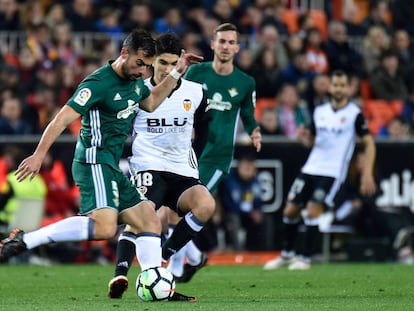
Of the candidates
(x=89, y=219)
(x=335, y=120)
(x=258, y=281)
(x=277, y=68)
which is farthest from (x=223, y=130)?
(x=277, y=68)

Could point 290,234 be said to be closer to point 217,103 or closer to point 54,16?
point 217,103

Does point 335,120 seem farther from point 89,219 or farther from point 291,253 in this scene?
point 89,219

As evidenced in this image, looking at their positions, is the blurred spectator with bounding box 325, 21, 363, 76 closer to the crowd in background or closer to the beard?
the crowd in background

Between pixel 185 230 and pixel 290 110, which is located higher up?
pixel 290 110

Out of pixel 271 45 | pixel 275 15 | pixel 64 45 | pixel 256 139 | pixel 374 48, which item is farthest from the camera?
pixel 275 15

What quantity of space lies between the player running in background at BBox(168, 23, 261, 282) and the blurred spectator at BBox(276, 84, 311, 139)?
671cm

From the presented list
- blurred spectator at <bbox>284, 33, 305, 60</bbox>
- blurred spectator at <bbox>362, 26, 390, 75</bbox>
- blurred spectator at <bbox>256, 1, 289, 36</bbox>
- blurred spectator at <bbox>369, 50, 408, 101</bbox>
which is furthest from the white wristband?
blurred spectator at <bbox>362, 26, 390, 75</bbox>

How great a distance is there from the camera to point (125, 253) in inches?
453

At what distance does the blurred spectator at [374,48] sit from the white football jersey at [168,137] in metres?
11.9

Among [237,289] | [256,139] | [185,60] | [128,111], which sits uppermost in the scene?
[185,60]

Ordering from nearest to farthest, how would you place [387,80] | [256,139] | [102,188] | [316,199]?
[102,188], [256,139], [316,199], [387,80]

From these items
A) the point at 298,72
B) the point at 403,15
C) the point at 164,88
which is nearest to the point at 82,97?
the point at 164,88

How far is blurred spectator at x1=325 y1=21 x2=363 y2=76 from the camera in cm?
2383

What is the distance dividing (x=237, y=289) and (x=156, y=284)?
202 centimetres
